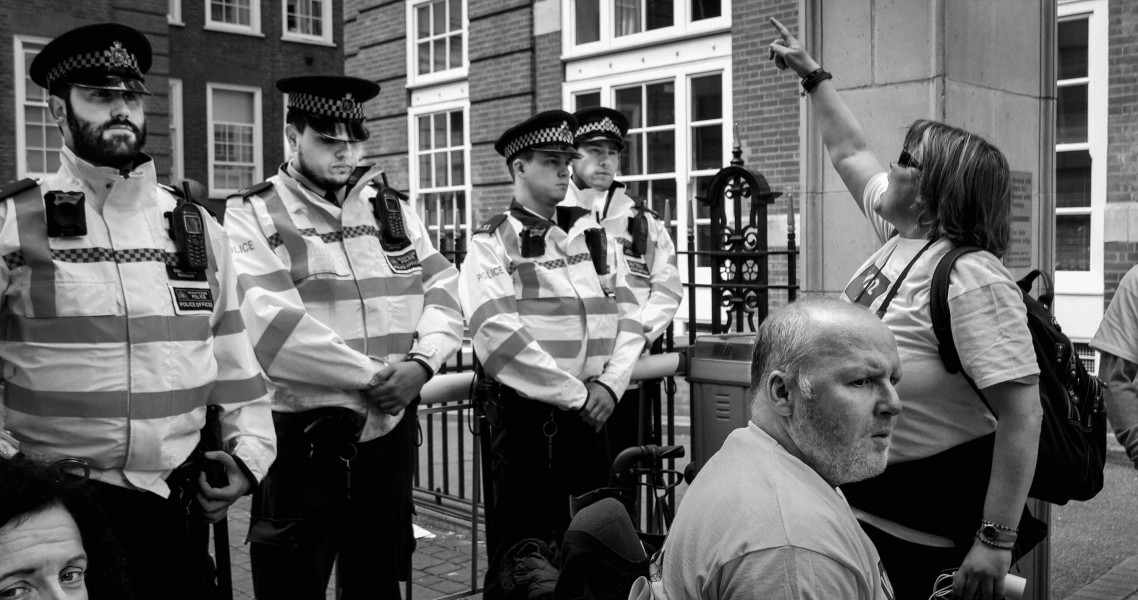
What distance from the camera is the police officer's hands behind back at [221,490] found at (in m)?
3.09

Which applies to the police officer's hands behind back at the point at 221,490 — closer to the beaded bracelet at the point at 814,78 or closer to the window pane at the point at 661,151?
the beaded bracelet at the point at 814,78

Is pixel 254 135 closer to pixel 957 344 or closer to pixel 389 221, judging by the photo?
pixel 389 221

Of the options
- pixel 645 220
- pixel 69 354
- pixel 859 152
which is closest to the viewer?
pixel 69 354

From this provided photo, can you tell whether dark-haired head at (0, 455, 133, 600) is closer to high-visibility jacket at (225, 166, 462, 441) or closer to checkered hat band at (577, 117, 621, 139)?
high-visibility jacket at (225, 166, 462, 441)

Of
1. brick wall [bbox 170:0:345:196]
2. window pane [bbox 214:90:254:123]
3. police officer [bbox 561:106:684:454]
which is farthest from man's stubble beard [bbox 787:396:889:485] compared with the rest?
window pane [bbox 214:90:254:123]

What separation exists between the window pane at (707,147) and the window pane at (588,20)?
199 cm

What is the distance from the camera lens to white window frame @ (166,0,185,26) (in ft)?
83.2

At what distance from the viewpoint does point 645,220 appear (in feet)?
19.4

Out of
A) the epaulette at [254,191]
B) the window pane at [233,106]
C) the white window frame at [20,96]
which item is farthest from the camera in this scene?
→ the window pane at [233,106]

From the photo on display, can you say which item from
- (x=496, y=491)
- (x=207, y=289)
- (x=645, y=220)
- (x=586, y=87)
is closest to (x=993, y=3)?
(x=645, y=220)

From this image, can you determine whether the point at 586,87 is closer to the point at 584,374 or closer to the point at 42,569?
the point at 584,374

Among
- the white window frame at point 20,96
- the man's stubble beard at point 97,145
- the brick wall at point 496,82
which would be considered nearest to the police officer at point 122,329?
the man's stubble beard at point 97,145

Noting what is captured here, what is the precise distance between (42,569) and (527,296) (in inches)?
117

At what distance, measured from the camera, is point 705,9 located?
11.7 m
